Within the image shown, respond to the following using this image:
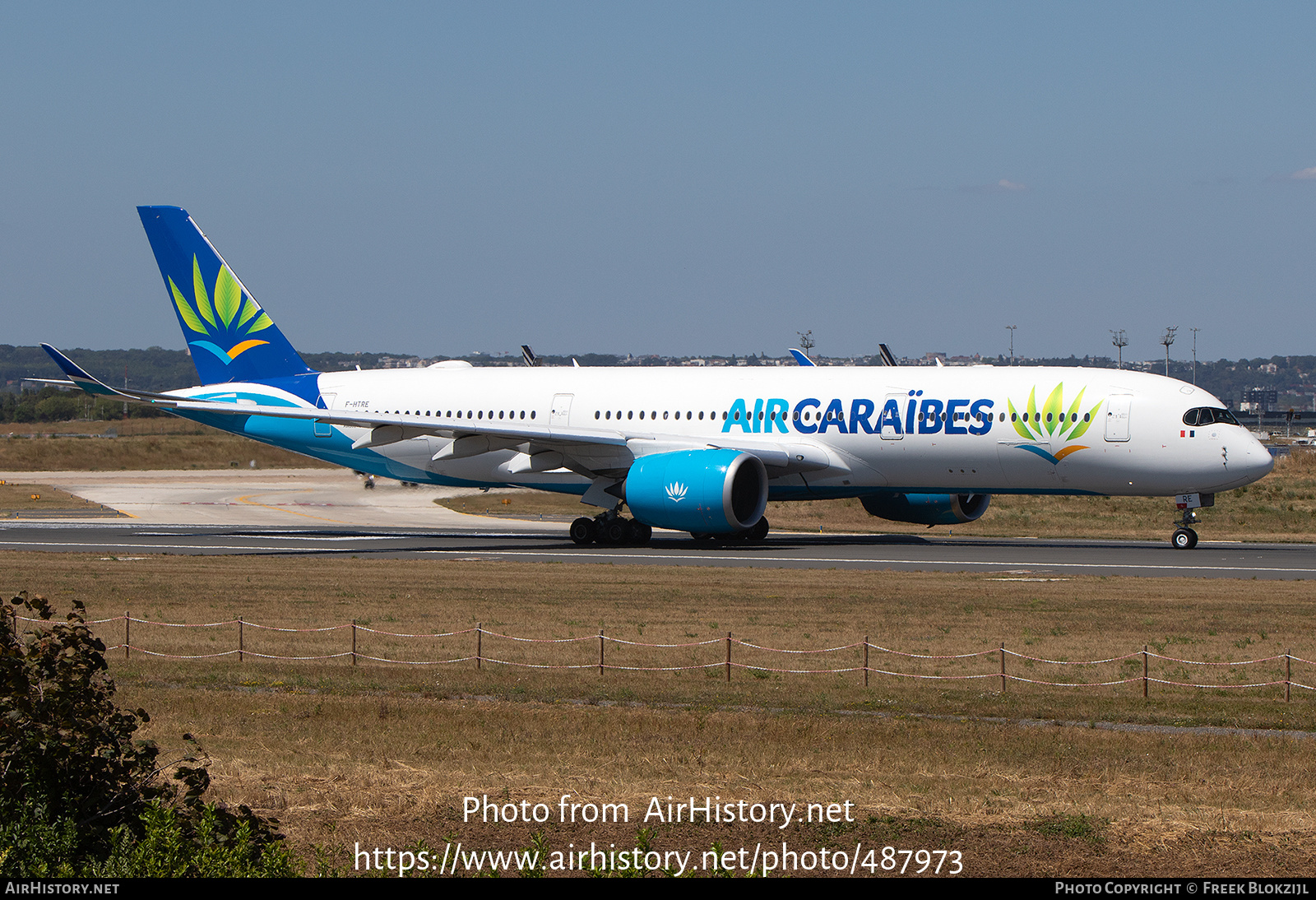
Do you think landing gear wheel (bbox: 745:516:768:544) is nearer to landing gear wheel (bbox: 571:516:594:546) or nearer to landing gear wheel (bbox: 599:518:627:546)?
landing gear wheel (bbox: 599:518:627:546)

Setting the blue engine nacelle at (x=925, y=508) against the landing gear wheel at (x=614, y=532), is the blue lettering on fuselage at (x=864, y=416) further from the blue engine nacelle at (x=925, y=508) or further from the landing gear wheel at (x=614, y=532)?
the landing gear wheel at (x=614, y=532)

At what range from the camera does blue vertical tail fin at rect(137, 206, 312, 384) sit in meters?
48.1

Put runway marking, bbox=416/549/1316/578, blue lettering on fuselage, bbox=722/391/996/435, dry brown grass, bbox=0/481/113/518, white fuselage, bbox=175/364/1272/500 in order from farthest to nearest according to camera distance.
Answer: dry brown grass, bbox=0/481/113/518
blue lettering on fuselage, bbox=722/391/996/435
white fuselage, bbox=175/364/1272/500
runway marking, bbox=416/549/1316/578

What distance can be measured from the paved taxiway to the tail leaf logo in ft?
21.8

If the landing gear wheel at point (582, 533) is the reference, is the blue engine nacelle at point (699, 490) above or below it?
above

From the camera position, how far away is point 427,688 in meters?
20.1

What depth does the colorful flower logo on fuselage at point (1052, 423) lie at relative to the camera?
127ft

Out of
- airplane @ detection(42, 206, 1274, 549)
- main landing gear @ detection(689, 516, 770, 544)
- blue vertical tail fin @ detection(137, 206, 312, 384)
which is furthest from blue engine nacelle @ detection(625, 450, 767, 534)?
blue vertical tail fin @ detection(137, 206, 312, 384)

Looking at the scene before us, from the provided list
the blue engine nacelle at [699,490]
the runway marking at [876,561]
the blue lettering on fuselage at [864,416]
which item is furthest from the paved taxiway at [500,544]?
the blue lettering on fuselage at [864,416]

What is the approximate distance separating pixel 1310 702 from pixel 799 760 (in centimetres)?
788

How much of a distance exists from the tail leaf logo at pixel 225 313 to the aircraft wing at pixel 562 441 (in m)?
4.24

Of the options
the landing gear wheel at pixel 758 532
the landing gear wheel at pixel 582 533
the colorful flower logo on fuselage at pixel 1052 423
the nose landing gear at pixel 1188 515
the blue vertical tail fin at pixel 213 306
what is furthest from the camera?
the blue vertical tail fin at pixel 213 306

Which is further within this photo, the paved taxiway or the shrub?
the paved taxiway

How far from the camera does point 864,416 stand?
40.6m
